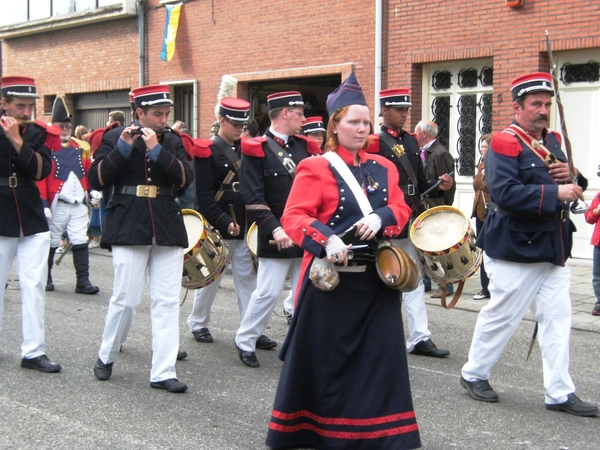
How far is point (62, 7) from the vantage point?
69.7ft

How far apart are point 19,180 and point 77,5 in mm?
15371

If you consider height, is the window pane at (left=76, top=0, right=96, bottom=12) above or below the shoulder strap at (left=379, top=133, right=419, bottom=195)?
above

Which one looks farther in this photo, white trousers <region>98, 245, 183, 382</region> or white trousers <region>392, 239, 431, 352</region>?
white trousers <region>392, 239, 431, 352</region>

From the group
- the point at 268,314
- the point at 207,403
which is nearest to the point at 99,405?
the point at 207,403

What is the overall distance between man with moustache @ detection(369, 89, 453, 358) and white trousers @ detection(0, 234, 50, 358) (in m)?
2.72

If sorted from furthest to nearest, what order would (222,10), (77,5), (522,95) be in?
(77,5), (222,10), (522,95)

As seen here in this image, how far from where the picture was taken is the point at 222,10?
57.3 ft

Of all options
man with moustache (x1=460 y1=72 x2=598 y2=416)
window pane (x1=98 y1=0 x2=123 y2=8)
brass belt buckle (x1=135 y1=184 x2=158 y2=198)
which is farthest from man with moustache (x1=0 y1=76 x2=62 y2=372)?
window pane (x1=98 y1=0 x2=123 y2=8)

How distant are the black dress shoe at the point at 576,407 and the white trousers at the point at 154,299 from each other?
258 centimetres

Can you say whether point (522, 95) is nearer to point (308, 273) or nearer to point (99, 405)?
point (308, 273)

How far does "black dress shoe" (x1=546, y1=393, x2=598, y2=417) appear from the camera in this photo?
5441mm

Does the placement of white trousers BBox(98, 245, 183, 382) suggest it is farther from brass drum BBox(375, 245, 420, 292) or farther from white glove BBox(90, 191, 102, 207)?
white glove BBox(90, 191, 102, 207)

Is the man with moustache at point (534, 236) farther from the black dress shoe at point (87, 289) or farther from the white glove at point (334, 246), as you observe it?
the black dress shoe at point (87, 289)

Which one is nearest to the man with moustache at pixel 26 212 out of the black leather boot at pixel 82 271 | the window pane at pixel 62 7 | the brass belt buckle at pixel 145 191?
the brass belt buckle at pixel 145 191
